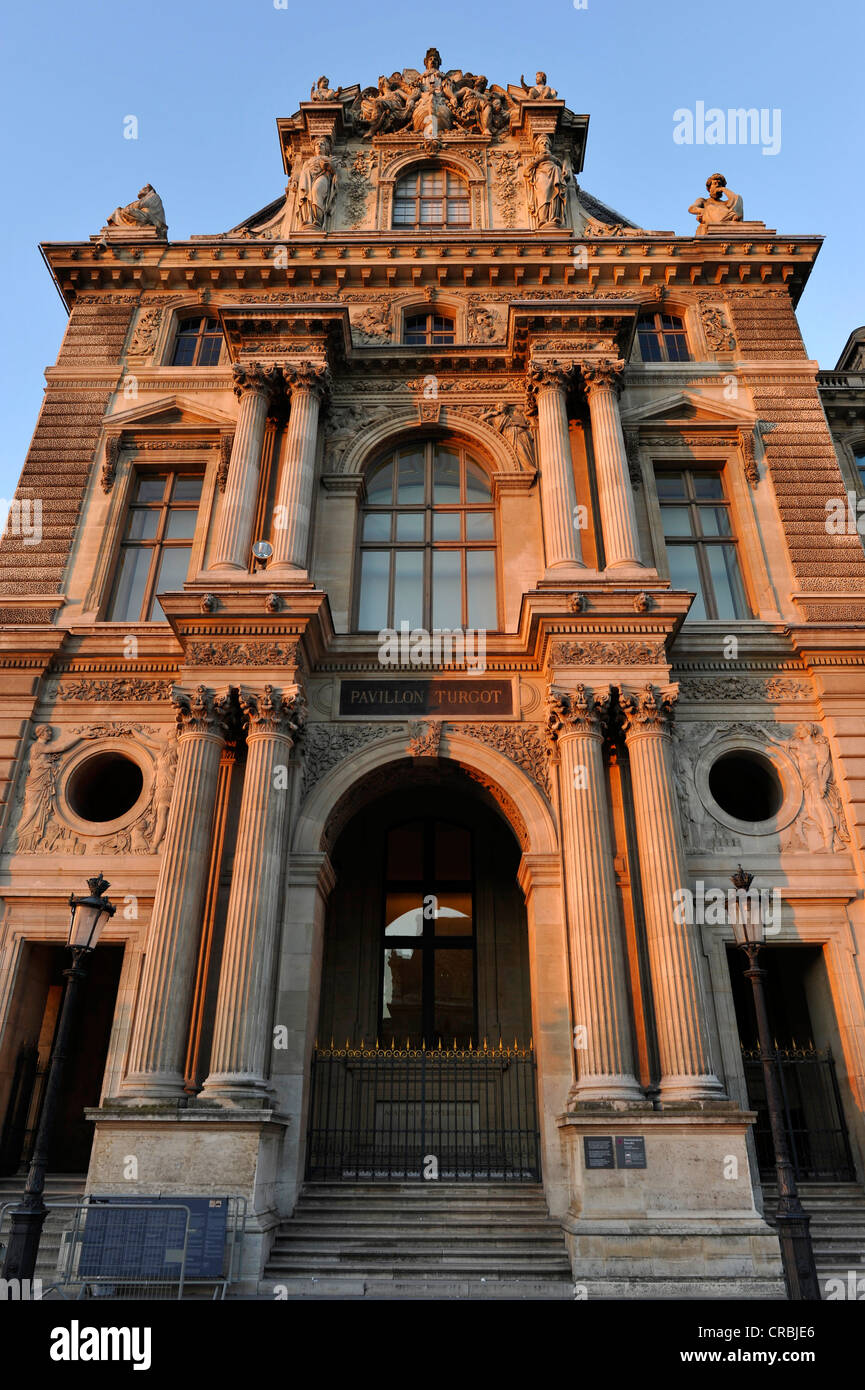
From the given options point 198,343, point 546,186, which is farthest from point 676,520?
point 198,343

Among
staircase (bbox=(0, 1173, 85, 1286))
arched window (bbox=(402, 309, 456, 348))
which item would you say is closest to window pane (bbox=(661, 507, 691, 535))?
arched window (bbox=(402, 309, 456, 348))

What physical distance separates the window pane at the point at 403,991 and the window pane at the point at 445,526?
863 cm

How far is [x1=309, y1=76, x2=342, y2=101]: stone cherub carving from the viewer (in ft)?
83.4

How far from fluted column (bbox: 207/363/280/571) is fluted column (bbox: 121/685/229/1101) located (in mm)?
3220

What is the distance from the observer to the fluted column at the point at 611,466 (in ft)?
57.5

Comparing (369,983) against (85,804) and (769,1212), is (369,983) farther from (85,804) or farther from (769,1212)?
(769,1212)

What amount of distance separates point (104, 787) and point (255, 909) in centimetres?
598

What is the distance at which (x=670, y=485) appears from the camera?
67.8ft

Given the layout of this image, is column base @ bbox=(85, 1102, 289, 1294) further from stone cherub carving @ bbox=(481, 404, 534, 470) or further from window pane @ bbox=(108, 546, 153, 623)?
stone cherub carving @ bbox=(481, 404, 534, 470)

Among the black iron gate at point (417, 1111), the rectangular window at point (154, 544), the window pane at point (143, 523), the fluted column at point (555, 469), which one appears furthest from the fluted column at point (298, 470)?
the black iron gate at point (417, 1111)

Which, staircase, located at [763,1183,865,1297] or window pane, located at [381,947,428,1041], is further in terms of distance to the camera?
window pane, located at [381,947,428,1041]

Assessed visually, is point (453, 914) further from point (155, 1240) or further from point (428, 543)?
point (155, 1240)

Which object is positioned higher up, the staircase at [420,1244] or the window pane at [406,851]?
the window pane at [406,851]

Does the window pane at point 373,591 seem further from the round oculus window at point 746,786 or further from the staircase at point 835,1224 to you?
the staircase at point 835,1224
